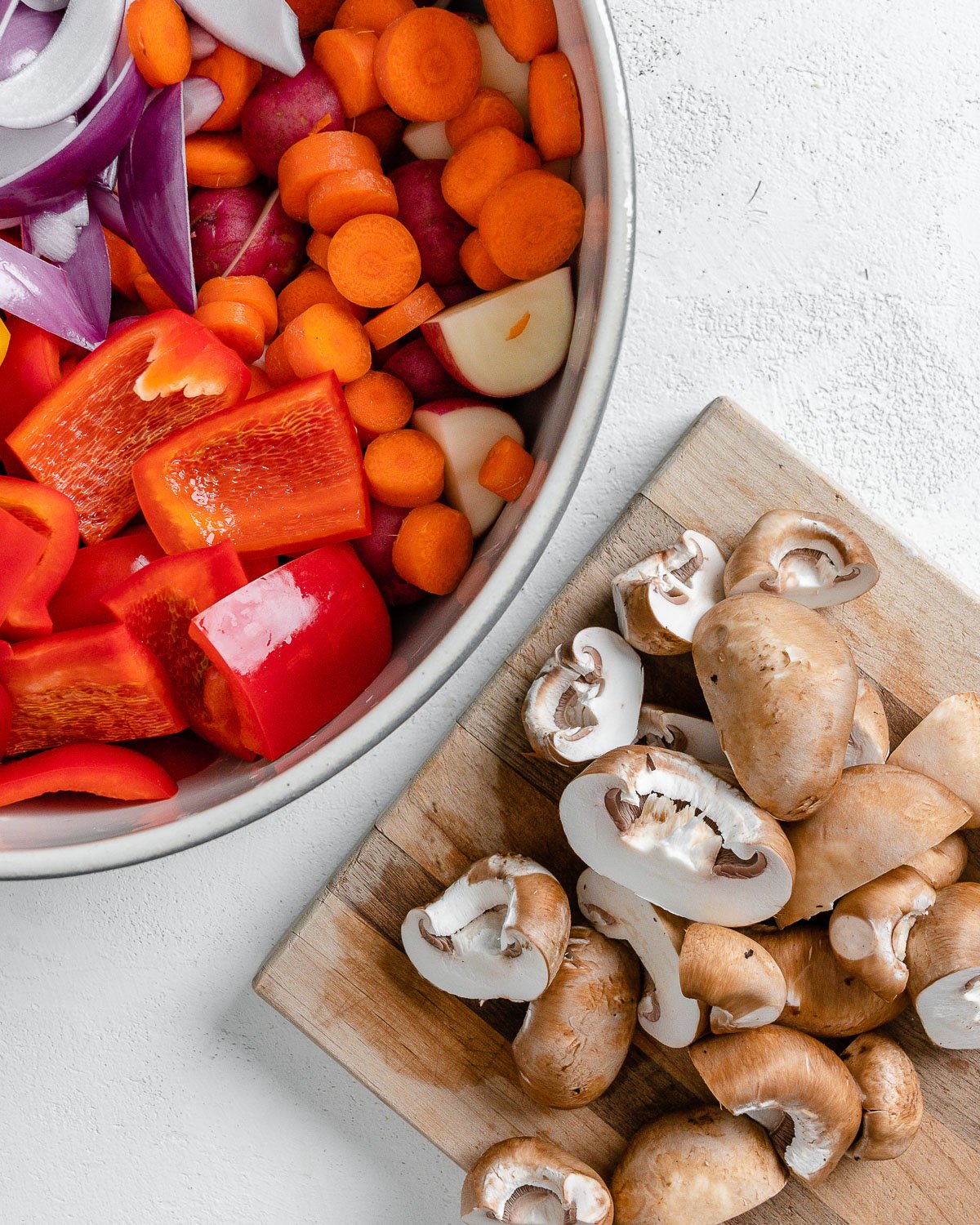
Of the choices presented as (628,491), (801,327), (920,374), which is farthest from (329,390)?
(920,374)

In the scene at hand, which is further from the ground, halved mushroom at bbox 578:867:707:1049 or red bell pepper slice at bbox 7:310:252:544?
red bell pepper slice at bbox 7:310:252:544

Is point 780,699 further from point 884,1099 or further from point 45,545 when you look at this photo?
point 45,545

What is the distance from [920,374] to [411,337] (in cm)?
68

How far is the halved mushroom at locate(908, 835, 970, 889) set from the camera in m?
1.15

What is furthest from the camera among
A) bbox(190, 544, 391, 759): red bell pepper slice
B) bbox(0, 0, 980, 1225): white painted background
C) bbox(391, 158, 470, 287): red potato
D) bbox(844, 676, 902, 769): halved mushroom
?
bbox(0, 0, 980, 1225): white painted background

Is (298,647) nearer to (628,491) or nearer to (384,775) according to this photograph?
(384,775)

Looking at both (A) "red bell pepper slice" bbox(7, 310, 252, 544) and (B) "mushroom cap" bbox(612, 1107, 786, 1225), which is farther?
(B) "mushroom cap" bbox(612, 1107, 786, 1225)

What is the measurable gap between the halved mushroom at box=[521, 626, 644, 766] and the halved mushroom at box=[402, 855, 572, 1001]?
14 centimetres

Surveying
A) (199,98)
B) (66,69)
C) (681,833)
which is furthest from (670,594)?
(66,69)

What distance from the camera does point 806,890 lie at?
1.10 m

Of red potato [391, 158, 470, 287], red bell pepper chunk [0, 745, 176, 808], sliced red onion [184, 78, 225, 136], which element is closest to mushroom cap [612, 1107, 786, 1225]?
red bell pepper chunk [0, 745, 176, 808]

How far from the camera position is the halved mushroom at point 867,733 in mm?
1143

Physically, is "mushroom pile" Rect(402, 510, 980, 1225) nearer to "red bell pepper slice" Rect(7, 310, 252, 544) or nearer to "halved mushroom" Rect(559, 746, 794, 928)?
"halved mushroom" Rect(559, 746, 794, 928)

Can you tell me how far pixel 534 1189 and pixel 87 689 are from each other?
0.76 meters
